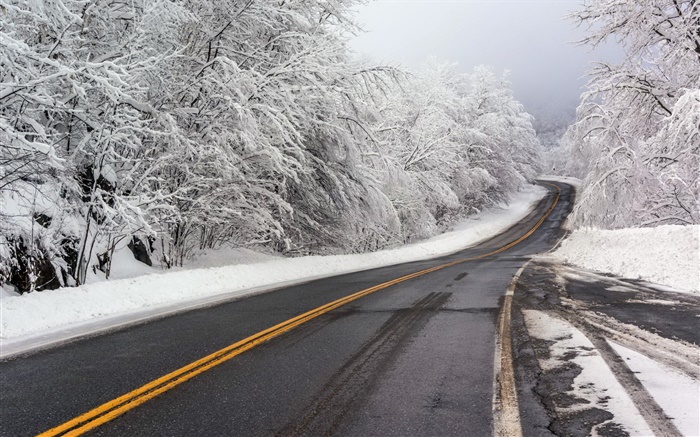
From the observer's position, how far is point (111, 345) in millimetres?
5973

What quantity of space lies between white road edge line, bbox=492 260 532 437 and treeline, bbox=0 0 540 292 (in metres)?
7.01

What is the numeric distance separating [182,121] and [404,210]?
56.0 feet

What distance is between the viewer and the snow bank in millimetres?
11062

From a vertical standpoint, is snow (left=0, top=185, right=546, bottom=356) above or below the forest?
below

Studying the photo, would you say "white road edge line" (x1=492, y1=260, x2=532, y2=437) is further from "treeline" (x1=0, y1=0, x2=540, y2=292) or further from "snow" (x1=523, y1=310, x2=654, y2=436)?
→ "treeline" (x1=0, y1=0, x2=540, y2=292)

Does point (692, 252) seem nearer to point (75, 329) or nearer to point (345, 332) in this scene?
point (345, 332)

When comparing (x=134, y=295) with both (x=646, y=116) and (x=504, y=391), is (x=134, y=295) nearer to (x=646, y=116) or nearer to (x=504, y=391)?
(x=504, y=391)

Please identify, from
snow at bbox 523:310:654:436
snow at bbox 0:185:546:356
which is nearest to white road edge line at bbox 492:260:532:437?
snow at bbox 523:310:654:436

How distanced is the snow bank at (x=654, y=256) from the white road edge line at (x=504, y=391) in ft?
21.2

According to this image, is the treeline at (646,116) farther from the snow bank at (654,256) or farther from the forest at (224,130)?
the snow bank at (654,256)

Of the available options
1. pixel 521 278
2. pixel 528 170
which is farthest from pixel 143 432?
pixel 528 170

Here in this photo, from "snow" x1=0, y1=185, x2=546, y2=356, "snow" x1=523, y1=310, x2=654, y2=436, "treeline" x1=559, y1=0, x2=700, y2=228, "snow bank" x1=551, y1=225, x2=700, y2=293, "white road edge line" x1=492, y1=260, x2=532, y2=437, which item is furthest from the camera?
"treeline" x1=559, y1=0, x2=700, y2=228

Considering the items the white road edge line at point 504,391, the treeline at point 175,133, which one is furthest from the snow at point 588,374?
the treeline at point 175,133

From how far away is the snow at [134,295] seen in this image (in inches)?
273
